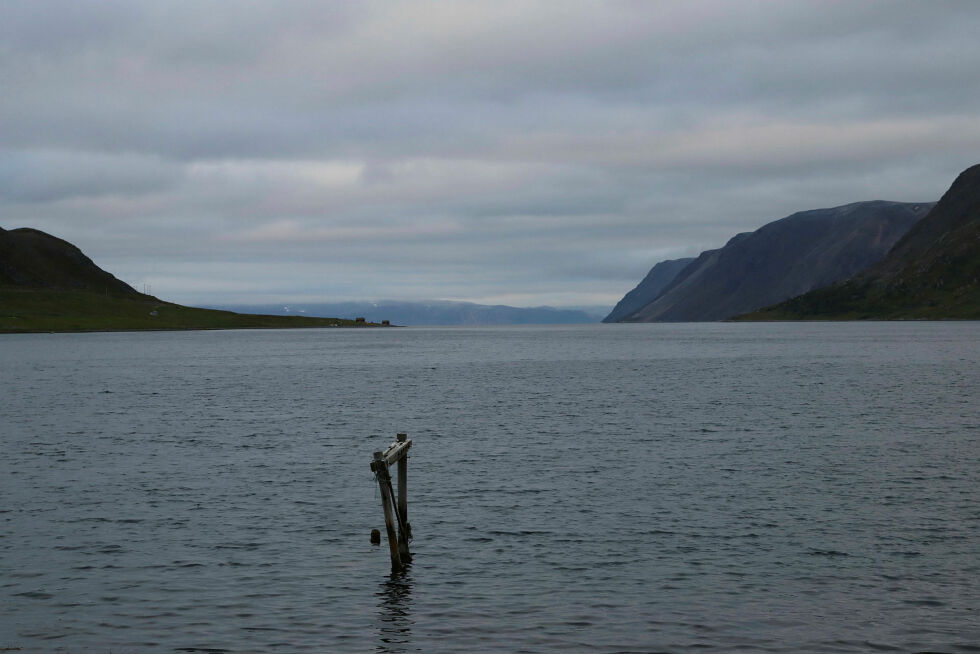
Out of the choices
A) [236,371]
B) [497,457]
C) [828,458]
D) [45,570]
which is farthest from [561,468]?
[236,371]

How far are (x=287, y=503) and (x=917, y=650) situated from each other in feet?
83.8

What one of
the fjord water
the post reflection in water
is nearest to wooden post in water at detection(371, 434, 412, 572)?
the post reflection in water

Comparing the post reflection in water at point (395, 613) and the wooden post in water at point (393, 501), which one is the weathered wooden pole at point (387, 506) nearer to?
the wooden post in water at point (393, 501)

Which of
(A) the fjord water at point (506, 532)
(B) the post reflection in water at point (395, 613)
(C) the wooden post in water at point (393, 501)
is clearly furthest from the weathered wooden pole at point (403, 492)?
(B) the post reflection in water at point (395, 613)

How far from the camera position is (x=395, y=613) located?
2505 centimetres

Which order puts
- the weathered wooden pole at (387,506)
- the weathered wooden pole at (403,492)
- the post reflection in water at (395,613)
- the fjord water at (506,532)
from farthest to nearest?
1. the weathered wooden pole at (403,492)
2. the weathered wooden pole at (387,506)
3. the fjord water at (506,532)
4. the post reflection in water at (395,613)

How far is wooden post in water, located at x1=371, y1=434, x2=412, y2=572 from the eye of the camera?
28.8 m

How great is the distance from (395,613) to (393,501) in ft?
20.3

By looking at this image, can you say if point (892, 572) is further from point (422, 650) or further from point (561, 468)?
point (561, 468)

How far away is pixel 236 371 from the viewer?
15150cm

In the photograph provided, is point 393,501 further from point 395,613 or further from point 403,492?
point 395,613

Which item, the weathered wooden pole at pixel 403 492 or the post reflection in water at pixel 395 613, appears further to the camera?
the weathered wooden pole at pixel 403 492

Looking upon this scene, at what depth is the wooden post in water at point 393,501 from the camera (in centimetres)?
2883

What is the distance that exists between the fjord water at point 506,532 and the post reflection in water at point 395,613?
94 mm
